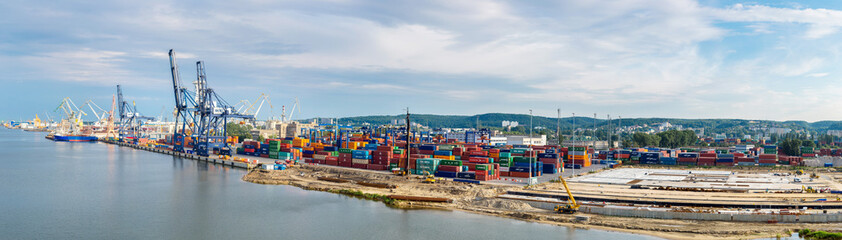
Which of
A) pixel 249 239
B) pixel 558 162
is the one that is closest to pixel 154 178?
pixel 249 239

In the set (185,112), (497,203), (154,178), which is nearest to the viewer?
(497,203)

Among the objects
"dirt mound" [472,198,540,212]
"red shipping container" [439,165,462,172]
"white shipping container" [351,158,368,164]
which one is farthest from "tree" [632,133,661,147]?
"dirt mound" [472,198,540,212]

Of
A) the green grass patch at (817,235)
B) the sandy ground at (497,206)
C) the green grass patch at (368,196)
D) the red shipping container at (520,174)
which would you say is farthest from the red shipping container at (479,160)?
the green grass patch at (817,235)

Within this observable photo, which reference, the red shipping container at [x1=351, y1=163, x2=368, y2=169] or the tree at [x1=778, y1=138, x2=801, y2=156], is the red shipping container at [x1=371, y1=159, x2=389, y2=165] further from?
the tree at [x1=778, y1=138, x2=801, y2=156]

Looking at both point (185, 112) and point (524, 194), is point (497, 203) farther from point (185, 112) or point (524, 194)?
point (185, 112)

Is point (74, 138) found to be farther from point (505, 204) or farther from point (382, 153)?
point (505, 204)

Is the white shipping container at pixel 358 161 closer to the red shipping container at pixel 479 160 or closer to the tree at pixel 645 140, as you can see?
the red shipping container at pixel 479 160

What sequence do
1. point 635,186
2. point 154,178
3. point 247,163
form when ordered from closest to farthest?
1. point 635,186
2. point 154,178
3. point 247,163
